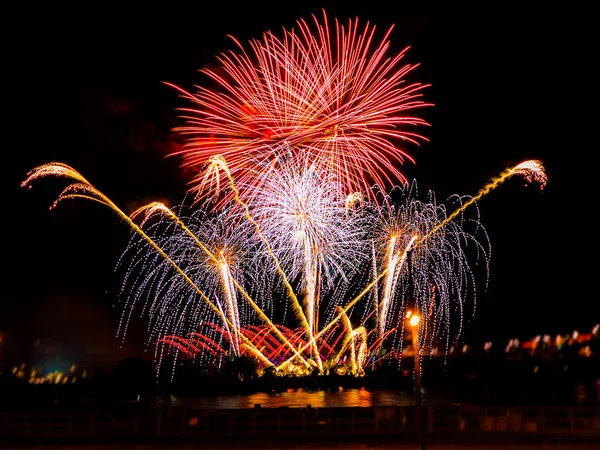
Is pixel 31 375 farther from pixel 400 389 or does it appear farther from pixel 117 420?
pixel 117 420

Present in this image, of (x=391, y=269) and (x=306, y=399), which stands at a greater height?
(x=391, y=269)

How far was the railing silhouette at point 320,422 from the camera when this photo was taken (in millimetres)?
19469

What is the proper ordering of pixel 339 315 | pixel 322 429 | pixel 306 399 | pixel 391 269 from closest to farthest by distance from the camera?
pixel 322 429 → pixel 306 399 → pixel 391 269 → pixel 339 315

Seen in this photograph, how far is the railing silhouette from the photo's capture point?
19469mm

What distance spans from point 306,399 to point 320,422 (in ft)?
47.5

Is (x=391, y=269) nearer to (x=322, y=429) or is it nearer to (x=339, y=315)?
(x=339, y=315)

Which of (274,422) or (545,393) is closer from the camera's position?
(274,422)

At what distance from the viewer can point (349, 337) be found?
46344 millimetres

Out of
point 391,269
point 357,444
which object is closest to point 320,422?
point 357,444

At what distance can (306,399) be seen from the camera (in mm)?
34188

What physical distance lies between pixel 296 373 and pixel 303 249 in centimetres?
1149

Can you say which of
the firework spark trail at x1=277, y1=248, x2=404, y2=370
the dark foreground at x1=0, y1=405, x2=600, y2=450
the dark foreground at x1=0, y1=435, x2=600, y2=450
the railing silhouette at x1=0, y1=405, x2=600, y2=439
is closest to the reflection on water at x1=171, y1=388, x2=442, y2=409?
the firework spark trail at x1=277, y1=248, x2=404, y2=370

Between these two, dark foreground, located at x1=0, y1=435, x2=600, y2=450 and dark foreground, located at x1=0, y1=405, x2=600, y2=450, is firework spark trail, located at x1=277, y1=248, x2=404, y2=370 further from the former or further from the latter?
dark foreground, located at x1=0, y1=435, x2=600, y2=450

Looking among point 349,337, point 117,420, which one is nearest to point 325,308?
point 349,337
